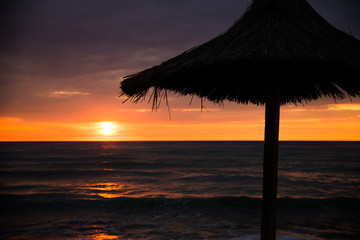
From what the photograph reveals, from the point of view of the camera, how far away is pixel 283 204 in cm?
1280

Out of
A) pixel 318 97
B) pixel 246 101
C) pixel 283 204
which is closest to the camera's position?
pixel 318 97

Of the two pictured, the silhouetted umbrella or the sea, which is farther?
the sea

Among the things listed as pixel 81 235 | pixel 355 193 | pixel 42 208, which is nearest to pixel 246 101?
pixel 81 235

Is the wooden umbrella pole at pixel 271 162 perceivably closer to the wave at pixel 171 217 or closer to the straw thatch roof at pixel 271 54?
the straw thatch roof at pixel 271 54

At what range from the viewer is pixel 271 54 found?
2541mm

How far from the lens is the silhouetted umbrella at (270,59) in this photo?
254cm

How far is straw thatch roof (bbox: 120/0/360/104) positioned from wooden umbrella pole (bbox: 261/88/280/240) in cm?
23

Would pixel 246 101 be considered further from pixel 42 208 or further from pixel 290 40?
pixel 42 208

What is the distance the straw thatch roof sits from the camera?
252 cm

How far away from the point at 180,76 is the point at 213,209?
10210 mm

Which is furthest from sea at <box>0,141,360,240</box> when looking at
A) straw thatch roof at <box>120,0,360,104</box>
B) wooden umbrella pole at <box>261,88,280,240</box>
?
straw thatch roof at <box>120,0,360,104</box>

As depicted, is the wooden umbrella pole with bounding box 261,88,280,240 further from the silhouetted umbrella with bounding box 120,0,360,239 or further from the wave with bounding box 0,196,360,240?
the wave with bounding box 0,196,360,240

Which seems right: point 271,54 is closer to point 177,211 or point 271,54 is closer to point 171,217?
point 171,217

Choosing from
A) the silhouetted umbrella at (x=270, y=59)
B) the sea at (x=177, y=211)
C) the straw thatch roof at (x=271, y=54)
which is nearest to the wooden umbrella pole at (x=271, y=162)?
the silhouetted umbrella at (x=270, y=59)
